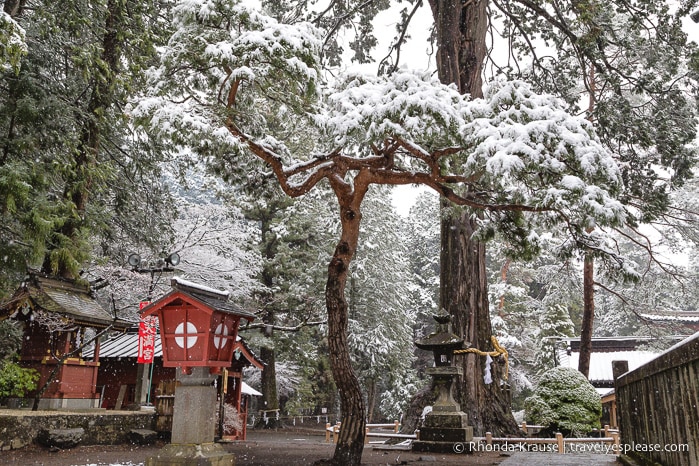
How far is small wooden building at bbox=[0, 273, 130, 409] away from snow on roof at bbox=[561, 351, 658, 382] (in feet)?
63.5

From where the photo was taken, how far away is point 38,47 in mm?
12758

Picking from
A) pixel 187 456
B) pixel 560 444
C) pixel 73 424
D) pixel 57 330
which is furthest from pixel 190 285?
pixel 560 444

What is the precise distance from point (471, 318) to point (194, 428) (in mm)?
8340

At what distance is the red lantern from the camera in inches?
280

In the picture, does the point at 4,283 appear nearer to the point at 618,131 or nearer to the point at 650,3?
the point at 618,131

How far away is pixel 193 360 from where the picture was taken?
7.11 meters

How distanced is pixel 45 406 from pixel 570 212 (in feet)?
39.7

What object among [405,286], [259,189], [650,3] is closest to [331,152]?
[259,189]

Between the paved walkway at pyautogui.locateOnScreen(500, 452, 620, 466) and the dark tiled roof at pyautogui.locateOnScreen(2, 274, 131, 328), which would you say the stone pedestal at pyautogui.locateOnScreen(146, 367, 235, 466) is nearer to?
the paved walkway at pyautogui.locateOnScreen(500, 452, 620, 466)

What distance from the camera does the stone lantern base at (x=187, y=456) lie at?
22.1 ft

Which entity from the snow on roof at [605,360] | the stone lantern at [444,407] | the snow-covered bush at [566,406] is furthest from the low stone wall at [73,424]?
the snow on roof at [605,360]

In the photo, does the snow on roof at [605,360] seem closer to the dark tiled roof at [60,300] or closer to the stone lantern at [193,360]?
the dark tiled roof at [60,300]

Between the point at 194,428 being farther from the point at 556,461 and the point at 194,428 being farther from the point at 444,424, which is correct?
the point at 444,424

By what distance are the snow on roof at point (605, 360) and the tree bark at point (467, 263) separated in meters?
10.7
